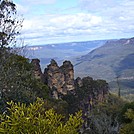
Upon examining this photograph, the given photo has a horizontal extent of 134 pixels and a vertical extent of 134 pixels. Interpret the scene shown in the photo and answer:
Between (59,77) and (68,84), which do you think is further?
(68,84)

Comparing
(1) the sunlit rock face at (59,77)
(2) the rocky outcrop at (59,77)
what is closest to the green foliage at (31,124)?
(2) the rocky outcrop at (59,77)

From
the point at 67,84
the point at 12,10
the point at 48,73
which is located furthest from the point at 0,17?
the point at 67,84

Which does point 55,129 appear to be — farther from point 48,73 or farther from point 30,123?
point 48,73

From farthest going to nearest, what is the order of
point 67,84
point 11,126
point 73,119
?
1. point 67,84
2. point 73,119
3. point 11,126

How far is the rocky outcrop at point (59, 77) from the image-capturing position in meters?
51.1

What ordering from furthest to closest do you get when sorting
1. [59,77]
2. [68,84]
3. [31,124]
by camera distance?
[68,84], [59,77], [31,124]

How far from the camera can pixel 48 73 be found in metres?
51.0

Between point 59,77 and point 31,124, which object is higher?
point 59,77

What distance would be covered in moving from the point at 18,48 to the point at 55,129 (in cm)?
1138

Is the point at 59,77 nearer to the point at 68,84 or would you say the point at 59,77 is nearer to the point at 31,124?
the point at 68,84

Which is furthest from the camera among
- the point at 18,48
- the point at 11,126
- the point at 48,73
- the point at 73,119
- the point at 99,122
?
the point at 48,73

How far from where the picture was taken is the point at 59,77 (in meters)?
53.2

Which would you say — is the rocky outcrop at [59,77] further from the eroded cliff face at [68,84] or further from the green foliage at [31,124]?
the green foliage at [31,124]

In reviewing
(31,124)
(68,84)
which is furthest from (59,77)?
(31,124)
